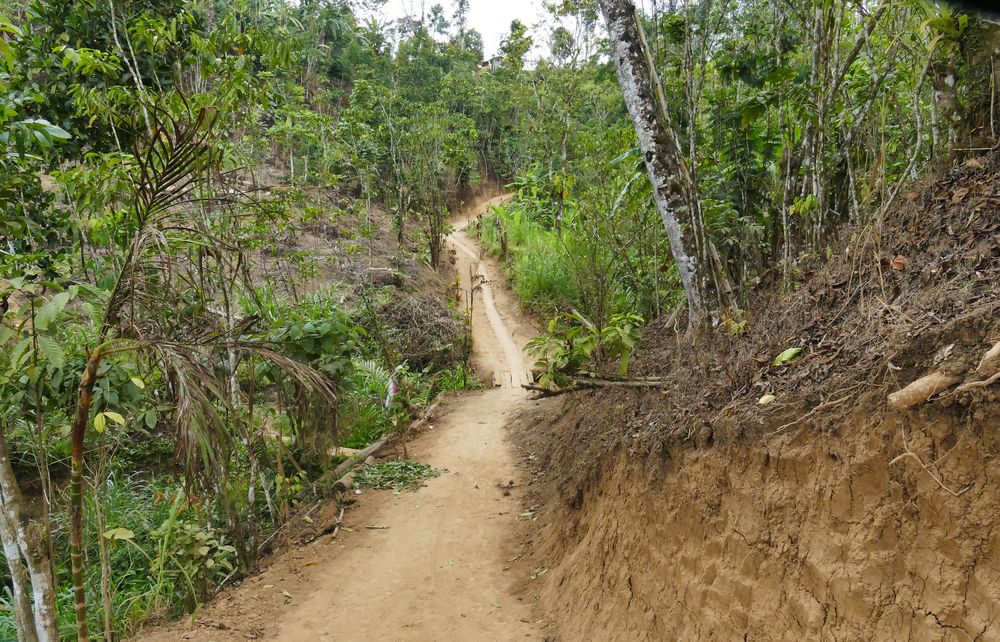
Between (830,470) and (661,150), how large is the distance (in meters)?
3.20

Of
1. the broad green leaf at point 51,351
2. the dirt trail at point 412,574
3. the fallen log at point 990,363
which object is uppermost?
the broad green leaf at point 51,351

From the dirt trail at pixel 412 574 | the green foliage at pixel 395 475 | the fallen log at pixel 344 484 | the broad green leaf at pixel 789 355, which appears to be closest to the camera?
the broad green leaf at pixel 789 355

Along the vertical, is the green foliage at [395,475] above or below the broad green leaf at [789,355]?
below

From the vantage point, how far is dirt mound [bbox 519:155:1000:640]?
2105mm

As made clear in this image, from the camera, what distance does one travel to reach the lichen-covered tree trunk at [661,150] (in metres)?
4.76

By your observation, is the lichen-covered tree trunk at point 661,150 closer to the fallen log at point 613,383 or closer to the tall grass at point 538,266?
the fallen log at point 613,383

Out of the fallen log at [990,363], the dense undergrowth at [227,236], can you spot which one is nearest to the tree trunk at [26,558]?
the dense undergrowth at [227,236]

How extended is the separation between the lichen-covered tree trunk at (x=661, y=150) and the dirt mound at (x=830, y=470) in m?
0.58

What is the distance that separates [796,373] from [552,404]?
5747mm

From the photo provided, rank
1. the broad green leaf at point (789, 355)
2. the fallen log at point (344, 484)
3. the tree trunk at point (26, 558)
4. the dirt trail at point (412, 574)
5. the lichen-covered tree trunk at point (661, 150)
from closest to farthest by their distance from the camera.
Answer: the tree trunk at point (26, 558) < the broad green leaf at point (789, 355) < the dirt trail at point (412, 574) < the lichen-covered tree trunk at point (661, 150) < the fallen log at point (344, 484)

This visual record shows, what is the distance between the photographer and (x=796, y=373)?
10.2ft

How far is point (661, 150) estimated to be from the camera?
4984 mm

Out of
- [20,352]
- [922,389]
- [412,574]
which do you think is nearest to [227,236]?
[20,352]

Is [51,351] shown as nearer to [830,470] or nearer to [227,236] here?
[227,236]
